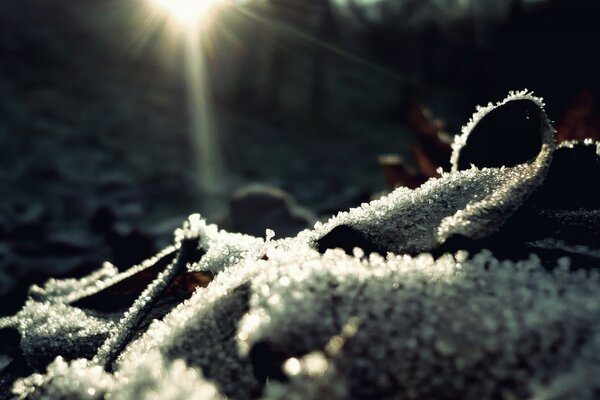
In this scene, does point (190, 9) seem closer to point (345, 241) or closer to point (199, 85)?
point (199, 85)

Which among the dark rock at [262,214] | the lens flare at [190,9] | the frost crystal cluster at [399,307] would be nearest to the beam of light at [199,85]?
the lens flare at [190,9]

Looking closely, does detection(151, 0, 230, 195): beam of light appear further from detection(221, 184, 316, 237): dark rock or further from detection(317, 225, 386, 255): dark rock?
detection(317, 225, 386, 255): dark rock

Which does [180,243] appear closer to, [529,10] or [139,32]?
[529,10]

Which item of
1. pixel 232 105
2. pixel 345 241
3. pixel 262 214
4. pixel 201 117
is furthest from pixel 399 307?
pixel 232 105

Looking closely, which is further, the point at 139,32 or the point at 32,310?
the point at 139,32

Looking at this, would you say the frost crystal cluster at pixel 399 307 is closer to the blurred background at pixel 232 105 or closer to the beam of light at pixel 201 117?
the blurred background at pixel 232 105

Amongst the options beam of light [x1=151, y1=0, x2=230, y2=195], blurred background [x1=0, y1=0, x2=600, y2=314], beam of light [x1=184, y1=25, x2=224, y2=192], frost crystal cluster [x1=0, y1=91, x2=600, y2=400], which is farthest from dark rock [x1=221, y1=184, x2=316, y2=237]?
beam of light [x1=151, y1=0, x2=230, y2=195]

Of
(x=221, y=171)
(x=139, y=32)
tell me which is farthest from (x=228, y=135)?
(x=139, y=32)
